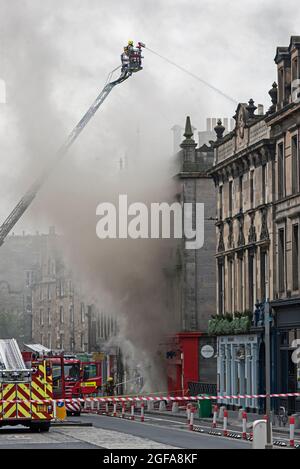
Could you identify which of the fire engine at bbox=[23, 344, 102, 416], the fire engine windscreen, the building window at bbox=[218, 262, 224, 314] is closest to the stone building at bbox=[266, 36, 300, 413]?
the fire engine at bbox=[23, 344, 102, 416]

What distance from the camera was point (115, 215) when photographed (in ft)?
270

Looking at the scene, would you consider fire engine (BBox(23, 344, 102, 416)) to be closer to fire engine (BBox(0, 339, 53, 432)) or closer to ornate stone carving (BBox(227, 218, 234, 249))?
ornate stone carving (BBox(227, 218, 234, 249))

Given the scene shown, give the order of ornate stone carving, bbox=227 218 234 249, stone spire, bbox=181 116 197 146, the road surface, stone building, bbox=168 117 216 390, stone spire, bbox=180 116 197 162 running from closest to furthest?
the road surface < ornate stone carving, bbox=227 218 234 249 < stone building, bbox=168 117 216 390 < stone spire, bbox=180 116 197 162 < stone spire, bbox=181 116 197 146

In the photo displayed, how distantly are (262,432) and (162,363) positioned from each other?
55.6 meters

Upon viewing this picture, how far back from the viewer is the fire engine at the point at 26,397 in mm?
42000

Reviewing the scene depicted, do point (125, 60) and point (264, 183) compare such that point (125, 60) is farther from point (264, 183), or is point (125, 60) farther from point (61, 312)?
point (61, 312)

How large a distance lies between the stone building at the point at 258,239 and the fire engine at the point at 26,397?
13.9 meters

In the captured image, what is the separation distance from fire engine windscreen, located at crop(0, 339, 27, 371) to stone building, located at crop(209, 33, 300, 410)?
13000mm

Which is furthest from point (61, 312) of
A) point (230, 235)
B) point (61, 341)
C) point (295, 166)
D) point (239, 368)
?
point (295, 166)

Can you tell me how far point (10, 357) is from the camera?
43969 millimetres

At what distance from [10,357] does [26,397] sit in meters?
2.04

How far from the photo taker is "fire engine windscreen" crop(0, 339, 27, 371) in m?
43.4

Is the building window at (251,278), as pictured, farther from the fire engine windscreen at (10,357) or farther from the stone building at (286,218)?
the fire engine windscreen at (10,357)

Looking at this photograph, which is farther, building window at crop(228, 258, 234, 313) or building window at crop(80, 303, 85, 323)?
building window at crop(80, 303, 85, 323)
